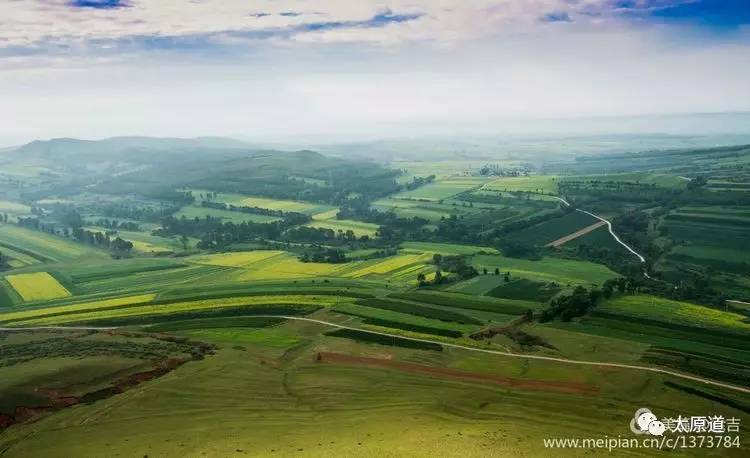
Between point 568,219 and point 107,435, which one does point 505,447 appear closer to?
point 107,435

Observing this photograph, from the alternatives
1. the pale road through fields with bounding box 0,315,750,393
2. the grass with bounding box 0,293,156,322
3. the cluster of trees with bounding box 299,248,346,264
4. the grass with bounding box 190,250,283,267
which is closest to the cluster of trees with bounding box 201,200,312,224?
the grass with bounding box 190,250,283,267

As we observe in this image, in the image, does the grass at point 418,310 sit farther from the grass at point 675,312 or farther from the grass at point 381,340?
the grass at point 675,312

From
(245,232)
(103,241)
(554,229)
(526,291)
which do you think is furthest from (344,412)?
(103,241)

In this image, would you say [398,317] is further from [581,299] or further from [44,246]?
[44,246]

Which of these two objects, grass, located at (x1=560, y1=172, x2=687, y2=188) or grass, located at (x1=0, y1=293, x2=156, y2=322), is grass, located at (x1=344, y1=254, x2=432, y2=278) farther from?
grass, located at (x1=560, y1=172, x2=687, y2=188)

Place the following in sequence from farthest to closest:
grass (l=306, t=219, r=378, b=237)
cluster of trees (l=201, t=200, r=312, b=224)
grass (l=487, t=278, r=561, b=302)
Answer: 1. cluster of trees (l=201, t=200, r=312, b=224)
2. grass (l=306, t=219, r=378, b=237)
3. grass (l=487, t=278, r=561, b=302)
